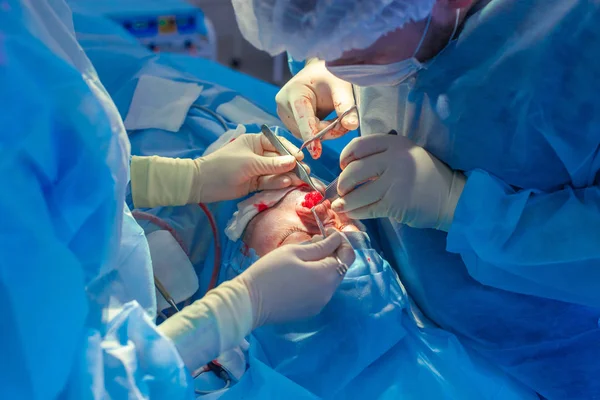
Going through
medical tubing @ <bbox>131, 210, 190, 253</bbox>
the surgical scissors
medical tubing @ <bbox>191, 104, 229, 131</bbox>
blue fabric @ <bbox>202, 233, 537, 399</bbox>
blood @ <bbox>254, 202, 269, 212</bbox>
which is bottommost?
blue fabric @ <bbox>202, 233, 537, 399</bbox>

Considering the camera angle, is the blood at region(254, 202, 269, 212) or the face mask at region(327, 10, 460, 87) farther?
the blood at region(254, 202, 269, 212)

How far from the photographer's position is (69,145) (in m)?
0.74

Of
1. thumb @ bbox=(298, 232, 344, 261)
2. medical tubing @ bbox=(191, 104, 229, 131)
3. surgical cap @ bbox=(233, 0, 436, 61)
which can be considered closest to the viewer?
surgical cap @ bbox=(233, 0, 436, 61)

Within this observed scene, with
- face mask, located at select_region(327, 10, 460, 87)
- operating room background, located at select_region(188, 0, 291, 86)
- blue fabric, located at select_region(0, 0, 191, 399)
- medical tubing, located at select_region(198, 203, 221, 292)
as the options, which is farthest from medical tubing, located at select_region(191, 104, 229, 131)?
operating room background, located at select_region(188, 0, 291, 86)

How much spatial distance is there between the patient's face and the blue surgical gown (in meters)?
0.26

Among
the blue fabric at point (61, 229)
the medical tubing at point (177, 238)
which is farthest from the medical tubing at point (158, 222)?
the blue fabric at point (61, 229)

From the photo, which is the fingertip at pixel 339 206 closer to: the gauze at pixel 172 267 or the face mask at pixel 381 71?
the face mask at pixel 381 71

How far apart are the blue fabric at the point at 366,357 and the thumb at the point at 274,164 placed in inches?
12.7

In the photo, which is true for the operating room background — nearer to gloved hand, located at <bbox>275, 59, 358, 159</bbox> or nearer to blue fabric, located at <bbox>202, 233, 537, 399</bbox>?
gloved hand, located at <bbox>275, 59, 358, 159</bbox>

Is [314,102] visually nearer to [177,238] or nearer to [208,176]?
[208,176]

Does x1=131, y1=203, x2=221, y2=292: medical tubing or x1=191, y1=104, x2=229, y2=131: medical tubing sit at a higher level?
x1=191, y1=104, x2=229, y2=131: medical tubing

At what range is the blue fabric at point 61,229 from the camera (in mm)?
686

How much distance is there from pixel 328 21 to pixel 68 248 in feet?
1.73

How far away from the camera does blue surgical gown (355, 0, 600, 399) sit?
0.96 m
